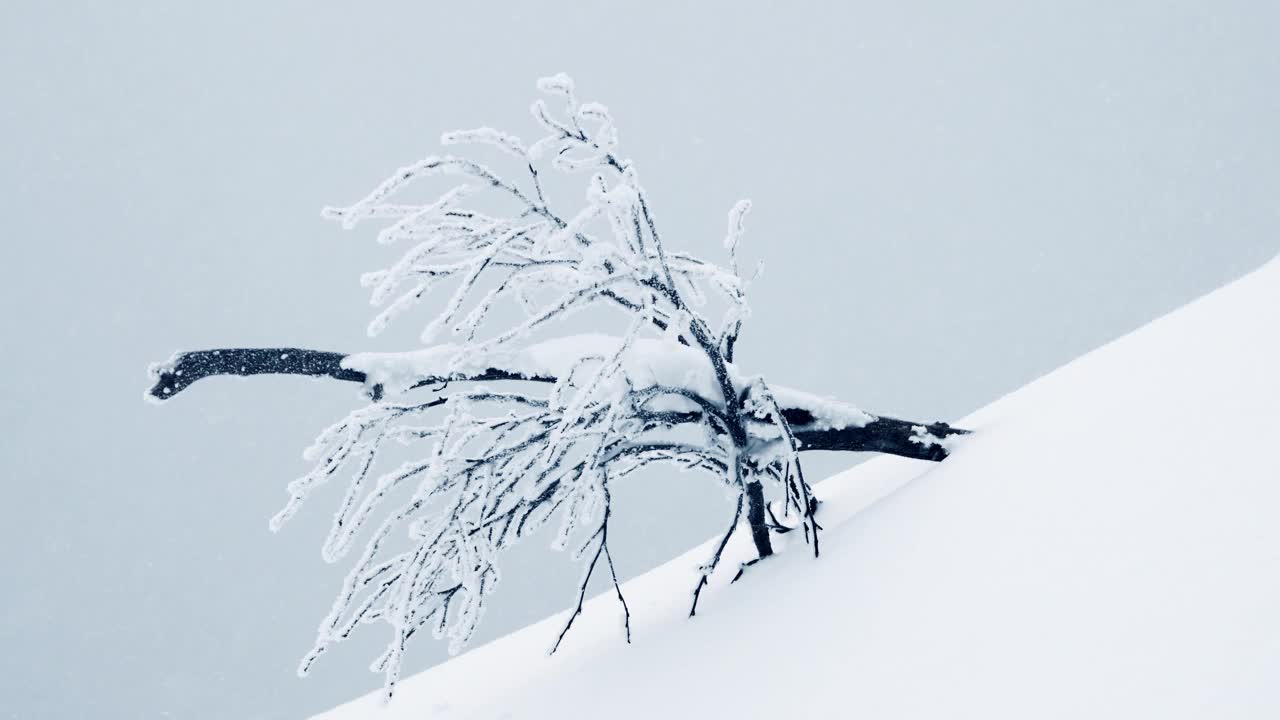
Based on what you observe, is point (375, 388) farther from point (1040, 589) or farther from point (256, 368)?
point (1040, 589)

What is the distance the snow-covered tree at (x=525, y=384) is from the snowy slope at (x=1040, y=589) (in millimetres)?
301

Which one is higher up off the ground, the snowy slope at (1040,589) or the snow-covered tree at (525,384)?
the snow-covered tree at (525,384)

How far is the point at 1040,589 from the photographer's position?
1.71 metres

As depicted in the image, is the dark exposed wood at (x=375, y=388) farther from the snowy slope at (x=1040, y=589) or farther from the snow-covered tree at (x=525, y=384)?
the snowy slope at (x=1040, y=589)

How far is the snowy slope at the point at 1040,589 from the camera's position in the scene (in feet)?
4.56

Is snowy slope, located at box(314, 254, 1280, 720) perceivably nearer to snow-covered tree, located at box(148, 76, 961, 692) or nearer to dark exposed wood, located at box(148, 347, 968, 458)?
dark exposed wood, located at box(148, 347, 968, 458)

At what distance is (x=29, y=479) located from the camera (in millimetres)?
182000

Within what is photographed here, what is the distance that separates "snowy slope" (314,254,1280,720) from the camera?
1390 mm

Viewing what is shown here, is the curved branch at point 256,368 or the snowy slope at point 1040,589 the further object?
the curved branch at point 256,368

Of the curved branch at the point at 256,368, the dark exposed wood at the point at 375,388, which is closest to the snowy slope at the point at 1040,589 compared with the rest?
the dark exposed wood at the point at 375,388

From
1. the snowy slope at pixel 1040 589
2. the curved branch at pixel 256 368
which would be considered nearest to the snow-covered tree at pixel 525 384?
the curved branch at pixel 256 368

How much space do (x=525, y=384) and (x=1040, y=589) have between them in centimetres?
187

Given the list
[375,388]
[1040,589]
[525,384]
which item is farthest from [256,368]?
[1040,589]

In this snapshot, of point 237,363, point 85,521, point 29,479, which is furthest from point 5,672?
point 237,363
